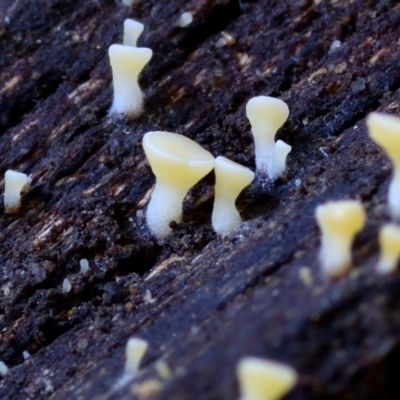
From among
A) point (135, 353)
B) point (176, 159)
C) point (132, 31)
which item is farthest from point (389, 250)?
point (132, 31)

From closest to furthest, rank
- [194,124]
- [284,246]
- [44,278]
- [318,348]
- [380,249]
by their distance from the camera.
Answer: [318,348], [380,249], [284,246], [44,278], [194,124]

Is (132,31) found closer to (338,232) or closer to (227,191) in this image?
(227,191)

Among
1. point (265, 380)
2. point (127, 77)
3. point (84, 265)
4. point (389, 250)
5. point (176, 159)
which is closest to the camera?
point (265, 380)

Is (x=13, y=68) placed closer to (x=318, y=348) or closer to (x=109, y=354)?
(x=109, y=354)

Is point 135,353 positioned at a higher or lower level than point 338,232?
lower

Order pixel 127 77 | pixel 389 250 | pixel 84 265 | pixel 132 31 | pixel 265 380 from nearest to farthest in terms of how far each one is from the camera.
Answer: pixel 265 380 < pixel 389 250 < pixel 84 265 < pixel 127 77 < pixel 132 31

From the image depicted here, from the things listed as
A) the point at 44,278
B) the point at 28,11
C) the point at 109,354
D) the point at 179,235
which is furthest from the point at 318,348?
the point at 28,11
